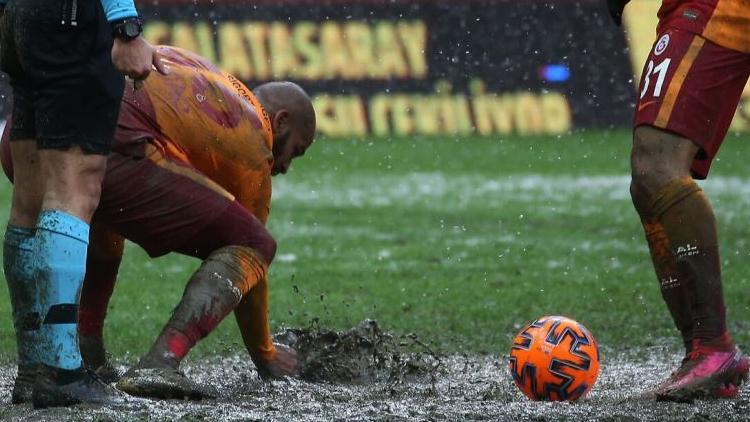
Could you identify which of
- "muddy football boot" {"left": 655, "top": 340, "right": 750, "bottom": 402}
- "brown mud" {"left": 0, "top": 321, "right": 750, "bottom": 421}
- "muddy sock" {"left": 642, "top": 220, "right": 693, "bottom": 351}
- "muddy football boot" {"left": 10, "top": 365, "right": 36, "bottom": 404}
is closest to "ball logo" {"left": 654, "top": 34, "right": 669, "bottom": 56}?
"muddy sock" {"left": 642, "top": 220, "right": 693, "bottom": 351}

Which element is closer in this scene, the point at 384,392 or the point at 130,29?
the point at 130,29

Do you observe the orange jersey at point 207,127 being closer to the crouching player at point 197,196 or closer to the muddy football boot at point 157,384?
the crouching player at point 197,196

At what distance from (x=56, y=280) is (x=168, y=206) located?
68 centimetres

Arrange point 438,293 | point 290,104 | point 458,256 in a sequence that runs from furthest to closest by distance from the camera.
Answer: point 458,256, point 438,293, point 290,104

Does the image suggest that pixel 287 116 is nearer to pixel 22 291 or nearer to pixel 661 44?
pixel 22 291

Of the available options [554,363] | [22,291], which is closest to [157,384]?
[22,291]

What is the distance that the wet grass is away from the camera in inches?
291

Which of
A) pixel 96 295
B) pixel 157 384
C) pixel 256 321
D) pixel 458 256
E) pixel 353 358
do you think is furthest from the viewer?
pixel 458 256

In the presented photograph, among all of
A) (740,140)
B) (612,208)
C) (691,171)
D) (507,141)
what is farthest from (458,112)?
(691,171)

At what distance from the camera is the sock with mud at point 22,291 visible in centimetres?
462

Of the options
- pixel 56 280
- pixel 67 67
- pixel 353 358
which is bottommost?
pixel 353 358

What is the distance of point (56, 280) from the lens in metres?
4.39

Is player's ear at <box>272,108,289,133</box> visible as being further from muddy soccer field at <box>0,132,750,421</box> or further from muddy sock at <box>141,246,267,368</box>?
muddy soccer field at <box>0,132,750,421</box>

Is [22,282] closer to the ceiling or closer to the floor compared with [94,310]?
closer to the ceiling
